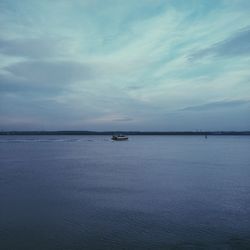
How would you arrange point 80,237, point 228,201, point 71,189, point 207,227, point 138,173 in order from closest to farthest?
point 80,237 → point 207,227 → point 228,201 → point 71,189 → point 138,173

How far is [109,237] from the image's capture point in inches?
396

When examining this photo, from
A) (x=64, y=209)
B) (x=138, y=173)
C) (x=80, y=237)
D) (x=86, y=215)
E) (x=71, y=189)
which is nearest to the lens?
(x=80, y=237)

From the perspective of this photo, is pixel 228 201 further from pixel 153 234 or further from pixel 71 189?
pixel 71 189

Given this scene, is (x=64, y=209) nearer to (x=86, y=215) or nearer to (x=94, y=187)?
(x=86, y=215)

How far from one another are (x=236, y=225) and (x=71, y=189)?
10.0m

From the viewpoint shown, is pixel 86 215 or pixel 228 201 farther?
pixel 228 201

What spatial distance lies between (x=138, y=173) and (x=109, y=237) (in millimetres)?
15811

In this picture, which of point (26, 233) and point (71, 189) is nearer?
point (26, 233)

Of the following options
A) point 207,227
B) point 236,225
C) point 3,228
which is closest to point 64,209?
point 3,228

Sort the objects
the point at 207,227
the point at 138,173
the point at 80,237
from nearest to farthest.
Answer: the point at 80,237
the point at 207,227
the point at 138,173

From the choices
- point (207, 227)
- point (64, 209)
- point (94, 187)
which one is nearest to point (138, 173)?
point (94, 187)

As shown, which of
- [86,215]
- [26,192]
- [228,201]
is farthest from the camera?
[26,192]

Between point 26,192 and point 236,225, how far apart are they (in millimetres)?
10941

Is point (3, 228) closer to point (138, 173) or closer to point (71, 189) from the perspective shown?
point (71, 189)
